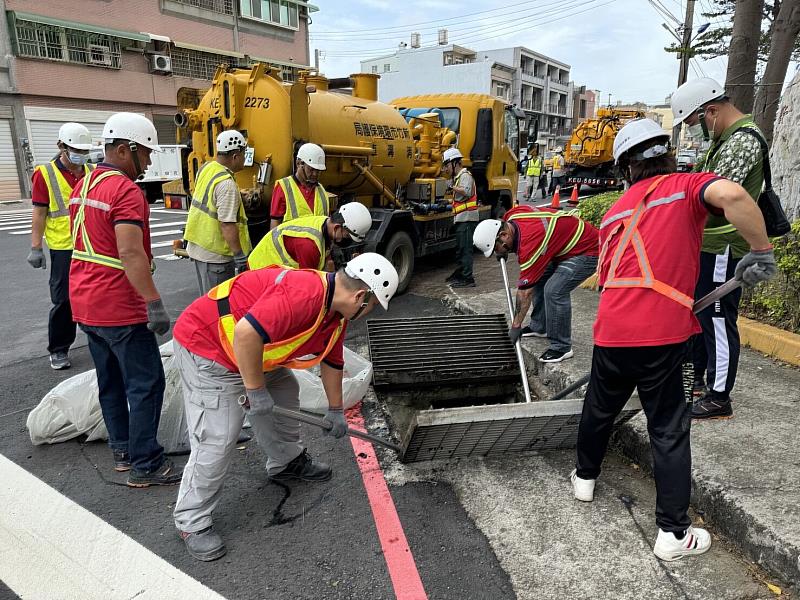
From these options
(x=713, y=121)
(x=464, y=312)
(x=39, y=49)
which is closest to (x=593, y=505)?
(x=713, y=121)

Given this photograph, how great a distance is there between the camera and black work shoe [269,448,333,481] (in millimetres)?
3020

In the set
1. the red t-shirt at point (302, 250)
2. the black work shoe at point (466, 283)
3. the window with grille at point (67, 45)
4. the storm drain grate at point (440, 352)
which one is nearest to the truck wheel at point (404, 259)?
the black work shoe at point (466, 283)

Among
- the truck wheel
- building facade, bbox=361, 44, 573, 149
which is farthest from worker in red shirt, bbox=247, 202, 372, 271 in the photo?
building facade, bbox=361, 44, 573, 149

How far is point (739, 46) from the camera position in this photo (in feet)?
21.2

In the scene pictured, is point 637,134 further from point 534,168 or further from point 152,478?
point 534,168

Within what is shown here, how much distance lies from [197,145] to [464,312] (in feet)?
10.8

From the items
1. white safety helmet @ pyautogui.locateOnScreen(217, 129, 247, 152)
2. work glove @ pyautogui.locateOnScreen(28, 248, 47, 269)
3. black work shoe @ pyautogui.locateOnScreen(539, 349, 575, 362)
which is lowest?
black work shoe @ pyautogui.locateOnScreen(539, 349, 575, 362)

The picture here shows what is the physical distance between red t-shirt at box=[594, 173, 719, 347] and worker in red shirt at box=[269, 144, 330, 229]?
112 inches

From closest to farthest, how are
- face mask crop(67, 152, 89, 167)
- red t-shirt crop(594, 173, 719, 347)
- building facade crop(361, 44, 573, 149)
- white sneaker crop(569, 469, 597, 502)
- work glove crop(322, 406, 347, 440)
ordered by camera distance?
red t-shirt crop(594, 173, 719, 347), work glove crop(322, 406, 347, 440), white sneaker crop(569, 469, 597, 502), face mask crop(67, 152, 89, 167), building facade crop(361, 44, 573, 149)

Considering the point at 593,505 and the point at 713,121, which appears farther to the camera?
the point at 713,121

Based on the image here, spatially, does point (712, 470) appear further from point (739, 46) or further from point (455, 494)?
point (739, 46)

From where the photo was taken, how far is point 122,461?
313 cm

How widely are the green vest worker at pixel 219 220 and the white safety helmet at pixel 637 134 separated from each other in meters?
2.94

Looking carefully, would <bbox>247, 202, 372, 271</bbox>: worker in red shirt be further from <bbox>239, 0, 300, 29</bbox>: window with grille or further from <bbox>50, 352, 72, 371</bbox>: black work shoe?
<bbox>239, 0, 300, 29</bbox>: window with grille
